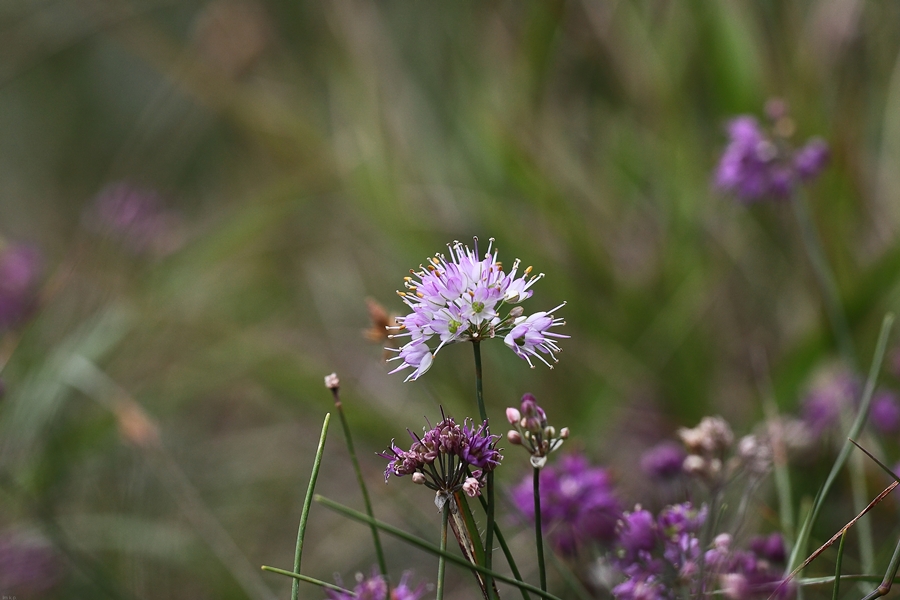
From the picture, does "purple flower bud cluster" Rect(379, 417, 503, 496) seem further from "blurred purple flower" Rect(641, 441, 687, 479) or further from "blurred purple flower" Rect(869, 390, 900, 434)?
"blurred purple flower" Rect(869, 390, 900, 434)

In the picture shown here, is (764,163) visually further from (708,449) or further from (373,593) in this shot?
(373,593)

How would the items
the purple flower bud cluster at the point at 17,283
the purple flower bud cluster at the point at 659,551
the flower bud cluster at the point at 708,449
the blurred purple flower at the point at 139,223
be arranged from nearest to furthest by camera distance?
the purple flower bud cluster at the point at 659,551 < the flower bud cluster at the point at 708,449 < the purple flower bud cluster at the point at 17,283 < the blurred purple flower at the point at 139,223

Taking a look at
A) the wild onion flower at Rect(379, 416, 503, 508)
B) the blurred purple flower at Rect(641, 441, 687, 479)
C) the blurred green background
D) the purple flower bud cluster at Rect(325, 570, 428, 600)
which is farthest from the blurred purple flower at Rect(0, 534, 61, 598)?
the blurred purple flower at Rect(641, 441, 687, 479)

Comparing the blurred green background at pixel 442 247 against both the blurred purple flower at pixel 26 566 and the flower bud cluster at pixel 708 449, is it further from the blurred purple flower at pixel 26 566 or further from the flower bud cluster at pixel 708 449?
the flower bud cluster at pixel 708 449

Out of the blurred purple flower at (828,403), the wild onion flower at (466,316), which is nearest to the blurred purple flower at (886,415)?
the blurred purple flower at (828,403)

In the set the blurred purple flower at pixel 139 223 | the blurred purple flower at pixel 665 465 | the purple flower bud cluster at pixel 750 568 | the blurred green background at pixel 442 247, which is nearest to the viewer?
the purple flower bud cluster at pixel 750 568

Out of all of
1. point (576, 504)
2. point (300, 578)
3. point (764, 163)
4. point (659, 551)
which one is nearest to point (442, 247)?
point (764, 163)

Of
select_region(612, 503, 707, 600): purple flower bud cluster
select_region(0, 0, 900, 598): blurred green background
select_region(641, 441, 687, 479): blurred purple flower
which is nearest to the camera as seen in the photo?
select_region(612, 503, 707, 600): purple flower bud cluster
